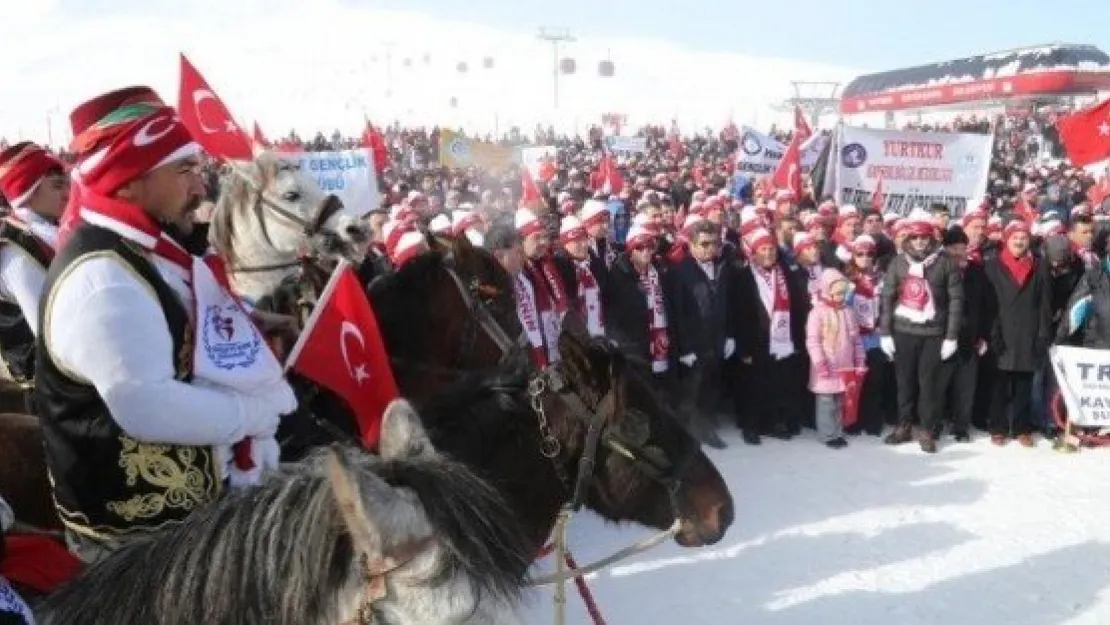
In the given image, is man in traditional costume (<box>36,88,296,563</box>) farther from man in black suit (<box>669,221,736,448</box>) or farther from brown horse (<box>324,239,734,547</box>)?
man in black suit (<box>669,221,736,448</box>)

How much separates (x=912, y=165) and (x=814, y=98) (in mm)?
60296

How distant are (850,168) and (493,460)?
1218cm

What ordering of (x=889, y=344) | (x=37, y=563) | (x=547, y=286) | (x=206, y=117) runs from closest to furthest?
(x=37, y=563) < (x=206, y=117) < (x=547, y=286) < (x=889, y=344)

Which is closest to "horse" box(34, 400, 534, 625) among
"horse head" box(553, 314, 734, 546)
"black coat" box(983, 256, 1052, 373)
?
"horse head" box(553, 314, 734, 546)

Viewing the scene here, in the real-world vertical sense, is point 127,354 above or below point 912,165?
below

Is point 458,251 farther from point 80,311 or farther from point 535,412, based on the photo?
point 80,311

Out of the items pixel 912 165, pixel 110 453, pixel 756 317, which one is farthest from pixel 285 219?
pixel 912 165

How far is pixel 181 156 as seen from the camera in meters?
2.48

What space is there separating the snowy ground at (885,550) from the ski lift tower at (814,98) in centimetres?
5031

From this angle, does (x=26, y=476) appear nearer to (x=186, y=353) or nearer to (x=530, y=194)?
(x=186, y=353)

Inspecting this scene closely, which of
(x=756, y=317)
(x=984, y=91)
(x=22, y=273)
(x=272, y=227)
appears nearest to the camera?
(x=22, y=273)

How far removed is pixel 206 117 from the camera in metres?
7.80

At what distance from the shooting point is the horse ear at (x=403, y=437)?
1796 millimetres

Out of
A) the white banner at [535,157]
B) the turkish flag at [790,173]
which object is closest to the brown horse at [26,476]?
the turkish flag at [790,173]
